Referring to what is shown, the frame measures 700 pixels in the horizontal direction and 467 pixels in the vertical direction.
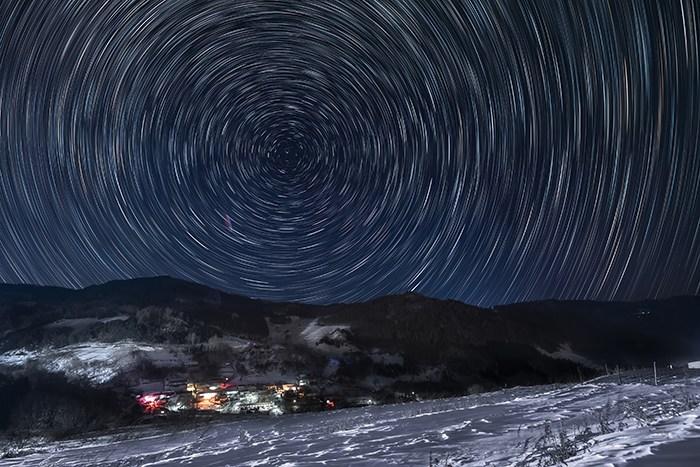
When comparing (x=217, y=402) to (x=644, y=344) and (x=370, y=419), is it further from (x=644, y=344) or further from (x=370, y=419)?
(x=644, y=344)

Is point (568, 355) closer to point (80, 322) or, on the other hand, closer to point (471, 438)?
point (80, 322)

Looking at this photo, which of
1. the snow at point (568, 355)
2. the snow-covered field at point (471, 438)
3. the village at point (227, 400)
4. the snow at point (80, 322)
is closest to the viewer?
the snow-covered field at point (471, 438)

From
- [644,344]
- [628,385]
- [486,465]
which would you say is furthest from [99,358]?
[644,344]

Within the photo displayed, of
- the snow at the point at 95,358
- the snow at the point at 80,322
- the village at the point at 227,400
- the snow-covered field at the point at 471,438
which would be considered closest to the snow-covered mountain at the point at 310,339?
the snow at the point at 95,358

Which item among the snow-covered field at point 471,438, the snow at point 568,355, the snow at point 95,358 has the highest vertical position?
the snow at point 95,358

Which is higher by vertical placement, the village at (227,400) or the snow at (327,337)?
the snow at (327,337)

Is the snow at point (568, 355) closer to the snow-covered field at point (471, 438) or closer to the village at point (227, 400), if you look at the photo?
the village at point (227, 400)

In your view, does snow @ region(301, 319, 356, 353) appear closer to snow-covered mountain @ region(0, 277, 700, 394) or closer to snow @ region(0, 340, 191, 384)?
snow-covered mountain @ region(0, 277, 700, 394)

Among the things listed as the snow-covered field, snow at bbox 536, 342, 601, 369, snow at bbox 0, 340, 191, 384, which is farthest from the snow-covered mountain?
the snow-covered field
